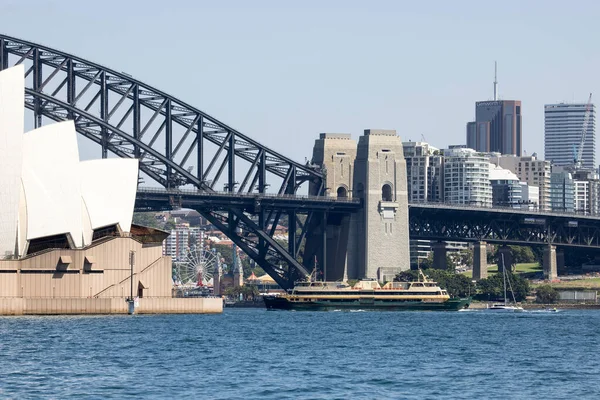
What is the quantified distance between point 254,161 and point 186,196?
42.9 feet

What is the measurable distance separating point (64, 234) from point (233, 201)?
41447 millimetres

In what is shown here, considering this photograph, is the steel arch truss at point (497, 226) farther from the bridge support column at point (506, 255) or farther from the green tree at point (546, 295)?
the green tree at point (546, 295)

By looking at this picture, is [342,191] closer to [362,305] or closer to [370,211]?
[370,211]

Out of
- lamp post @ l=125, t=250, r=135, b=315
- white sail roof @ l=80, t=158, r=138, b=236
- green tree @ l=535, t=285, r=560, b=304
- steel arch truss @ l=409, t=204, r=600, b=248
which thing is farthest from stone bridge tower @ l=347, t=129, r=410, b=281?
lamp post @ l=125, t=250, r=135, b=315

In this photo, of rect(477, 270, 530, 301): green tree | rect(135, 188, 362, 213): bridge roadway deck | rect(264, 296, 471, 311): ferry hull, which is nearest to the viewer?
rect(264, 296, 471, 311): ferry hull

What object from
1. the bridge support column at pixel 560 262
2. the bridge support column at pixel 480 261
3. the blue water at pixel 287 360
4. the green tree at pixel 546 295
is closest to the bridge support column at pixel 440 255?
the bridge support column at pixel 480 261

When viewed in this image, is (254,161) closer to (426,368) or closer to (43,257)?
(43,257)

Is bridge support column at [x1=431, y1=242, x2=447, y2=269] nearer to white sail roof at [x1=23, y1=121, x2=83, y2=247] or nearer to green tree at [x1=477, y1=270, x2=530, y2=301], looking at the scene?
green tree at [x1=477, y1=270, x2=530, y2=301]

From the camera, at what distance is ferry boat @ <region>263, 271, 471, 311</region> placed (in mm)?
133375

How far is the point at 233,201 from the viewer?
143000 mm

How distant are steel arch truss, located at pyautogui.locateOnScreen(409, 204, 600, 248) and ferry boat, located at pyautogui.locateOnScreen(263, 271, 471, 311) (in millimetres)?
24434

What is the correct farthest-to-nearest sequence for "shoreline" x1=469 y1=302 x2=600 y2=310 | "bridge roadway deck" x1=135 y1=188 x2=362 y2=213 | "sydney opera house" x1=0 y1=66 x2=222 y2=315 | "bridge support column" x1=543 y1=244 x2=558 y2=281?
"bridge support column" x1=543 y1=244 x2=558 y2=281, "shoreline" x1=469 y1=302 x2=600 y2=310, "bridge roadway deck" x1=135 y1=188 x2=362 y2=213, "sydney opera house" x1=0 y1=66 x2=222 y2=315

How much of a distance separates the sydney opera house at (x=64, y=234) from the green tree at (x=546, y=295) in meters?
62.9

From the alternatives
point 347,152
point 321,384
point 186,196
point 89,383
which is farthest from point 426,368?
point 347,152
